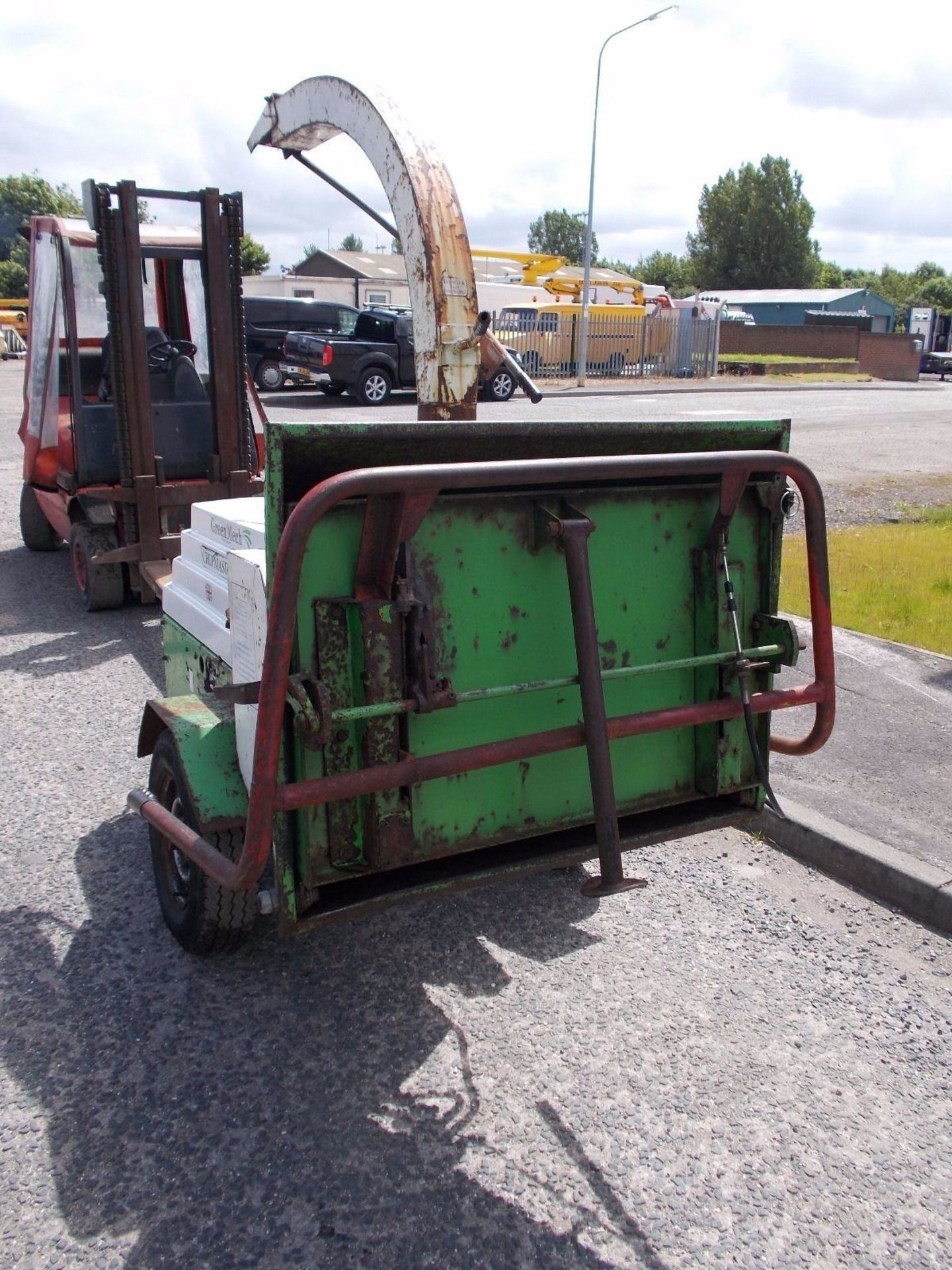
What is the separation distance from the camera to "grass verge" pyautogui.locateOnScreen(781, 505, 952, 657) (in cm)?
689

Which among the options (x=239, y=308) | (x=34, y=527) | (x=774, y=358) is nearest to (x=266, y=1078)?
(x=239, y=308)

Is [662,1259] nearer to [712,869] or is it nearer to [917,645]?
[712,869]

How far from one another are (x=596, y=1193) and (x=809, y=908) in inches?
63.9

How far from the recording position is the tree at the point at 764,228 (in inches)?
3541

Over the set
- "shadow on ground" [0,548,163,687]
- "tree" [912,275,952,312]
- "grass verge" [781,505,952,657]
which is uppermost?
"tree" [912,275,952,312]

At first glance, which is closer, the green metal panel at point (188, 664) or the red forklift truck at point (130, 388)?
the green metal panel at point (188, 664)

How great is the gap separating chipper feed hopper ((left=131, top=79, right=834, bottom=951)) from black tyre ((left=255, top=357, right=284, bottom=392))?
70.2 ft

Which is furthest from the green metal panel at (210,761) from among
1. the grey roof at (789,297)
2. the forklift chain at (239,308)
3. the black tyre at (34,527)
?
the grey roof at (789,297)

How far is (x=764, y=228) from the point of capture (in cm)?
9062

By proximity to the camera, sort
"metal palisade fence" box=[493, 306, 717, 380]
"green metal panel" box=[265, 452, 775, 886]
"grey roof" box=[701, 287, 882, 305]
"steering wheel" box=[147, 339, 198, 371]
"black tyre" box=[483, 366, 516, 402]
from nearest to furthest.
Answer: "green metal panel" box=[265, 452, 775, 886] → "steering wheel" box=[147, 339, 198, 371] → "black tyre" box=[483, 366, 516, 402] → "metal palisade fence" box=[493, 306, 717, 380] → "grey roof" box=[701, 287, 882, 305]

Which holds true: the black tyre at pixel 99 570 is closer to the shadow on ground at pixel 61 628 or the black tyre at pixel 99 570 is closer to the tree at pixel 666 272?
the shadow on ground at pixel 61 628

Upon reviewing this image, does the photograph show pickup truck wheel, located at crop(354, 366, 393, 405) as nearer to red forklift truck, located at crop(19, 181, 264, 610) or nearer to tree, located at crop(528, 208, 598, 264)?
red forklift truck, located at crop(19, 181, 264, 610)

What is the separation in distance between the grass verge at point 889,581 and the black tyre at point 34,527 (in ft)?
20.5

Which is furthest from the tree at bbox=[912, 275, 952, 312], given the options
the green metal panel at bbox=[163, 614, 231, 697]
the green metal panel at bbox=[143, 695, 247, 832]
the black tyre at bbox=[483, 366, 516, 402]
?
the green metal panel at bbox=[143, 695, 247, 832]
